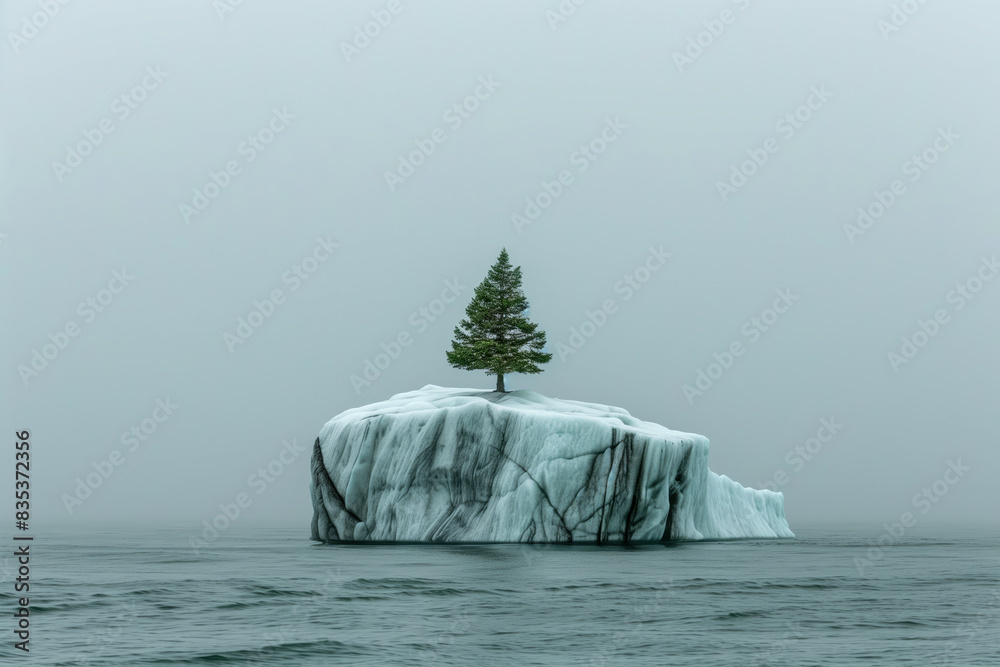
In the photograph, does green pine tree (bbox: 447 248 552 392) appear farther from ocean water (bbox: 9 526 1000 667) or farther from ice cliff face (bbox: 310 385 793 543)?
ocean water (bbox: 9 526 1000 667)

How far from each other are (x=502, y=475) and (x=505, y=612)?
26.5m

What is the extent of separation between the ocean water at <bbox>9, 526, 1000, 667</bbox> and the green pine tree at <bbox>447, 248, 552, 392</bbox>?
67.8 ft

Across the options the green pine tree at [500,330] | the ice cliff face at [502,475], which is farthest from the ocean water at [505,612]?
the green pine tree at [500,330]

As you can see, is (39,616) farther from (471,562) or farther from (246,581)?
(471,562)

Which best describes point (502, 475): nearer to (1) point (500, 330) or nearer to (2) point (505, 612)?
(1) point (500, 330)

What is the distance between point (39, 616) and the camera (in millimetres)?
22594

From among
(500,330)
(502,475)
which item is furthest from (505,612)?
(500,330)

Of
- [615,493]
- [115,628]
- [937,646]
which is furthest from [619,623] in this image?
[615,493]

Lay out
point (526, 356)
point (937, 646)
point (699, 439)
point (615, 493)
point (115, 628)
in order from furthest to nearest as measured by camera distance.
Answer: point (526, 356) < point (699, 439) < point (615, 493) < point (115, 628) < point (937, 646)

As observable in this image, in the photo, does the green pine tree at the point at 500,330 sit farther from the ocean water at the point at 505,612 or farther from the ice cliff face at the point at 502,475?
the ocean water at the point at 505,612

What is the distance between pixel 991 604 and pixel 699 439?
28154 millimetres

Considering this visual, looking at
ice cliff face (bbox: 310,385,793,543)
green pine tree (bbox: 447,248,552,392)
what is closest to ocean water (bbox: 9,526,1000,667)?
ice cliff face (bbox: 310,385,793,543)

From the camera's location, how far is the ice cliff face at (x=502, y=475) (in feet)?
161

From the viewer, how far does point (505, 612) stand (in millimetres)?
23344
